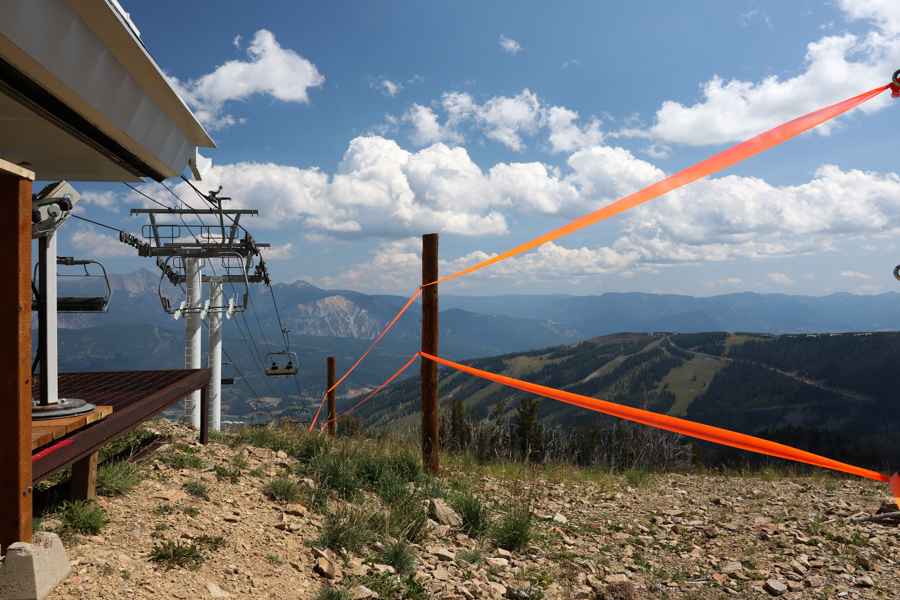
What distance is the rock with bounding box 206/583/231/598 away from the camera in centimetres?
280

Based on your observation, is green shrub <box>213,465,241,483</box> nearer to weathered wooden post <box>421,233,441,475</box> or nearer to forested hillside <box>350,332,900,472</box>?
weathered wooden post <box>421,233,441,475</box>

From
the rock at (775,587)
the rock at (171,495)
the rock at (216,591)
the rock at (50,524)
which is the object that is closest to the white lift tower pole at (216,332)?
the rock at (171,495)

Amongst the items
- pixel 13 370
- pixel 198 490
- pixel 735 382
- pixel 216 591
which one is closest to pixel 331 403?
pixel 198 490

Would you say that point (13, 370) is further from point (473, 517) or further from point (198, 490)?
point (473, 517)

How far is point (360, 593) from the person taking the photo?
319 centimetres

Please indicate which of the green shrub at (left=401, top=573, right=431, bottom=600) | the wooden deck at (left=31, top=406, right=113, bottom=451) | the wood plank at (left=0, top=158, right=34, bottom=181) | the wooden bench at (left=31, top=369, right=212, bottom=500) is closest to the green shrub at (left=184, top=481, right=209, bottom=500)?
the wooden bench at (left=31, top=369, right=212, bottom=500)

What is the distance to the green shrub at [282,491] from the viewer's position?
14.8ft

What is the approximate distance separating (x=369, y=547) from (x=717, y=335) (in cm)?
21335

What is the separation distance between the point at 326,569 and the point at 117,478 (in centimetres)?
191

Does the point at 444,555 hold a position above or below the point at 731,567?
above

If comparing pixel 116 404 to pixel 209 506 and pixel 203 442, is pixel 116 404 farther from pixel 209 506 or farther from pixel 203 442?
pixel 203 442

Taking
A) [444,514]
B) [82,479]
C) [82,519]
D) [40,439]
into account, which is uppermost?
[40,439]

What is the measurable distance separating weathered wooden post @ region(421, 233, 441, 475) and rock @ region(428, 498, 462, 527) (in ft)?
4.27

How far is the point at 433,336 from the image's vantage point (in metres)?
6.50
